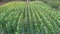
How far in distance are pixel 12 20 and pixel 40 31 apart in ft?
3.28

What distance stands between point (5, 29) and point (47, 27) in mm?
1188

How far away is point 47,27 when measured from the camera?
397cm

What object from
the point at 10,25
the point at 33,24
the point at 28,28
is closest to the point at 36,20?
the point at 33,24

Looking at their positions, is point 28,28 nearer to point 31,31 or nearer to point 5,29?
point 31,31

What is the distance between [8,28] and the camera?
3.83 m

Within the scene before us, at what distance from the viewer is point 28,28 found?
3.90 meters

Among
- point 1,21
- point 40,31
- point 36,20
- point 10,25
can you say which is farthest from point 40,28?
point 1,21

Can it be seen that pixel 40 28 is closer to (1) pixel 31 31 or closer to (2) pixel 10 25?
(1) pixel 31 31

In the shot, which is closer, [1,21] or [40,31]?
[40,31]

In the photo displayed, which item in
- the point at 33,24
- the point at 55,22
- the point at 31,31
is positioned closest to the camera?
the point at 31,31

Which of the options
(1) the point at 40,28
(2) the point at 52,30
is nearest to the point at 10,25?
(1) the point at 40,28

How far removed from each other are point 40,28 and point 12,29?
778 millimetres

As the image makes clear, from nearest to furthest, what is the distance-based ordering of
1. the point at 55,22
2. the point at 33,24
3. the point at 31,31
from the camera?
the point at 31,31, the point at 33,24, the point at 55,22

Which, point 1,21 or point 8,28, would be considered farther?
point 1,21
